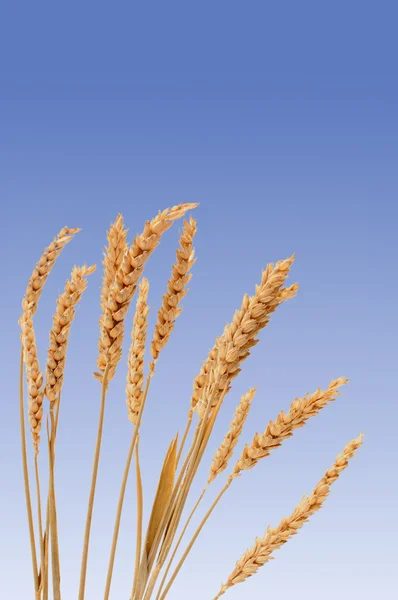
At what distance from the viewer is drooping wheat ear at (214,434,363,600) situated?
145 centimetres

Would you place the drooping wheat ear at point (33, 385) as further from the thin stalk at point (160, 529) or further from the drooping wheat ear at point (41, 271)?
the thin stalk at point (160, 529)

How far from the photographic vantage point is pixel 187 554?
1419 millimetres

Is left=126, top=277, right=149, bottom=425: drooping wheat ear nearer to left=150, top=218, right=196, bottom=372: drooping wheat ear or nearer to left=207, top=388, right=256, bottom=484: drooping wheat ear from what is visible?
left=150, top=218, right=196, bottom=372: drooping wheat ear

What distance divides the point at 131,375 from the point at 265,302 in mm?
355

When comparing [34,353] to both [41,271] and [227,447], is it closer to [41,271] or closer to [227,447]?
[41,271]

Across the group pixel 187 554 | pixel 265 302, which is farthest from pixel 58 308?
pixel 187 554

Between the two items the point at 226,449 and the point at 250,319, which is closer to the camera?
the point at 250,319

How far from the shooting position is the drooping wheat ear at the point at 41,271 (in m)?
1.55

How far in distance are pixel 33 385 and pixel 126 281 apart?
307 millimetres

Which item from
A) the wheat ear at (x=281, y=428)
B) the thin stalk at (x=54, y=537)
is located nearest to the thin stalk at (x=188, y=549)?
→ the wheat ear at (x=281, y=428)

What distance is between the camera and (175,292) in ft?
4.76

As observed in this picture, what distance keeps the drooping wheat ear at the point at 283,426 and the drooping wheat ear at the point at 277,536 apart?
132 millimetres

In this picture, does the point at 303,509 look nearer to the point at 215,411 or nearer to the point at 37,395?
the point at 215,411

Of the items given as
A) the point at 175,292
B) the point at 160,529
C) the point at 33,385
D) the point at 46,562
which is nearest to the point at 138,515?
the point at 160,529
